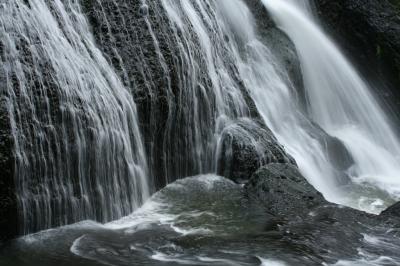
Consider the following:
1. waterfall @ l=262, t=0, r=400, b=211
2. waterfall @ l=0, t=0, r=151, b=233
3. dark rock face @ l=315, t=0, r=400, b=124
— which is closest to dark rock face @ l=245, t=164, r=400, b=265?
waterfall @ l=0, t=0, r=151, b=233

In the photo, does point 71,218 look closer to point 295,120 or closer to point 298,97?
point 295,120

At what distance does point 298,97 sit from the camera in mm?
13117

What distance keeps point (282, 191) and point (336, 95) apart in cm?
639

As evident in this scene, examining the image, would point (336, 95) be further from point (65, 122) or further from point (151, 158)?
point (65, 122)

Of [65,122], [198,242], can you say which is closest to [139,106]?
[65,122]

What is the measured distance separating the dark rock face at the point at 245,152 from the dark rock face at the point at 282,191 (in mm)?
565

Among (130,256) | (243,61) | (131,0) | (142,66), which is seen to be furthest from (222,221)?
(243,61)

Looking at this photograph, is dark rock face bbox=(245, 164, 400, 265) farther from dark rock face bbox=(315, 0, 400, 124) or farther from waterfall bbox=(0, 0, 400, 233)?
dark rock face bbox=(315, 0, 400, 124)

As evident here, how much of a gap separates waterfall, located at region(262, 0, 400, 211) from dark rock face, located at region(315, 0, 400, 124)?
1.93ft

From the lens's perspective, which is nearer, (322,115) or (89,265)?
(89,265)

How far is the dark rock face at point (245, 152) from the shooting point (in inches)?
374

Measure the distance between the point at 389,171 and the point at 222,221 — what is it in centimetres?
622

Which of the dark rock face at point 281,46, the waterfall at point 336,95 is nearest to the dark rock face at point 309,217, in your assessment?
the dark rock face at point 281,46

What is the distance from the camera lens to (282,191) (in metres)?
8.39
